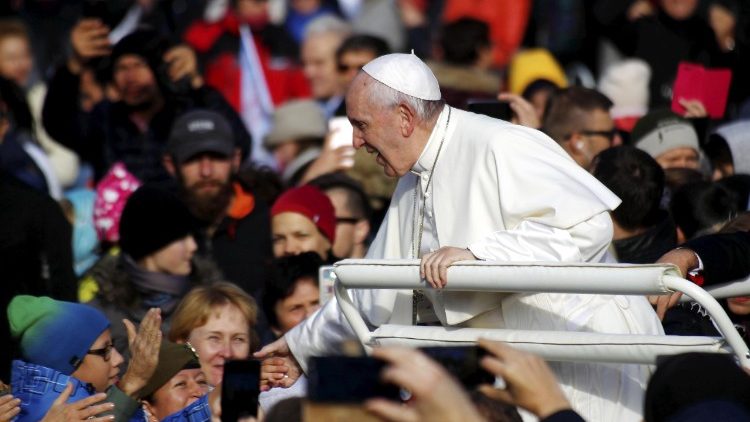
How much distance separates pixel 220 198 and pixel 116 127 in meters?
1.21

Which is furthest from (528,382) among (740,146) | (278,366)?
(740,146)

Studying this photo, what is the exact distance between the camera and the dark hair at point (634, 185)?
21.9 feet

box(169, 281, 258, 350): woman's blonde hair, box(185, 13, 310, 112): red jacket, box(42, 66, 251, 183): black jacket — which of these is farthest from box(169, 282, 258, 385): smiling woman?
box(185, 13, 310, 112): red jacket

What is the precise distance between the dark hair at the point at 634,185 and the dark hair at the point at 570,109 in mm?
1338

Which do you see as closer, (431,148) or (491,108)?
(431,148)

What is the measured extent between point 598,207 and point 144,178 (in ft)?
14.2

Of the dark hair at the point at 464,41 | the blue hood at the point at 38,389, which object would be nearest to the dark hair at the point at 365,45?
the dark hair at the point at 464,41

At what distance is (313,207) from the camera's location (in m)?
7.95

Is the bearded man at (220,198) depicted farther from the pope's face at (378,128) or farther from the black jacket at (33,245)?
the pope's face at (378,128)

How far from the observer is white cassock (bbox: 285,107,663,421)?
5.15m

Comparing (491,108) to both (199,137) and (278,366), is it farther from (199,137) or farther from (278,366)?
(199,137)

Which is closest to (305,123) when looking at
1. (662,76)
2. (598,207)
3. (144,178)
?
(144,178)

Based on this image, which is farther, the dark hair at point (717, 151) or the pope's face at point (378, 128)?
the dark hair at point (717, 151)

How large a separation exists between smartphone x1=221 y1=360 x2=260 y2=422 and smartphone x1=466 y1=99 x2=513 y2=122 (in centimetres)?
289
